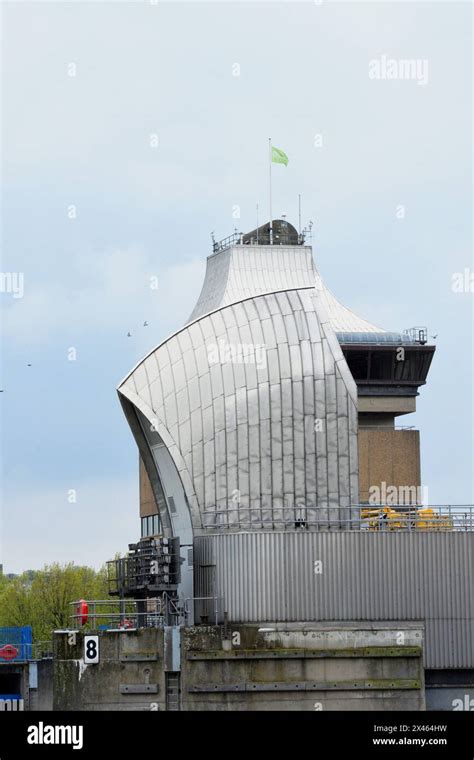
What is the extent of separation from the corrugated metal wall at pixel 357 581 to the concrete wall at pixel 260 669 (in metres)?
0.71

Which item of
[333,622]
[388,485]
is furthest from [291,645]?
[388,485]

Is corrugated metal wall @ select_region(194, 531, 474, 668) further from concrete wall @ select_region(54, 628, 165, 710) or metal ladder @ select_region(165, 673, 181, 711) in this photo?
concrete wall @ select_region(54, 628, 165, 710)

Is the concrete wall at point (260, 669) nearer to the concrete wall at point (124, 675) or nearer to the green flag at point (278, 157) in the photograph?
the concrete wall at point (124, 675)

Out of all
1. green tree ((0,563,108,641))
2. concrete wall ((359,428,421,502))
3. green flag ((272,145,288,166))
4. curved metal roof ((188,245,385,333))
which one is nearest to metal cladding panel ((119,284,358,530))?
green flag ((272,145,288,166))

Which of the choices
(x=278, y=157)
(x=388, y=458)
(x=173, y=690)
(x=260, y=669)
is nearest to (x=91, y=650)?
(x=173, y=690)

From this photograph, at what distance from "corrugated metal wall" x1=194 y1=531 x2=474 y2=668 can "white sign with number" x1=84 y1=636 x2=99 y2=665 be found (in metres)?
3.99

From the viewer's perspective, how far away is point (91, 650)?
45.7 m

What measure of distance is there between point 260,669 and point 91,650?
5.07 m

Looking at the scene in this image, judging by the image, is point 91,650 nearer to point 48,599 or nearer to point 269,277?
point 269,277

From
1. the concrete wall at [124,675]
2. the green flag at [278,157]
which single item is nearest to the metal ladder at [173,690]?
the concrete wall at [124,675]

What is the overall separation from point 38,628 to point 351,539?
64923mm
